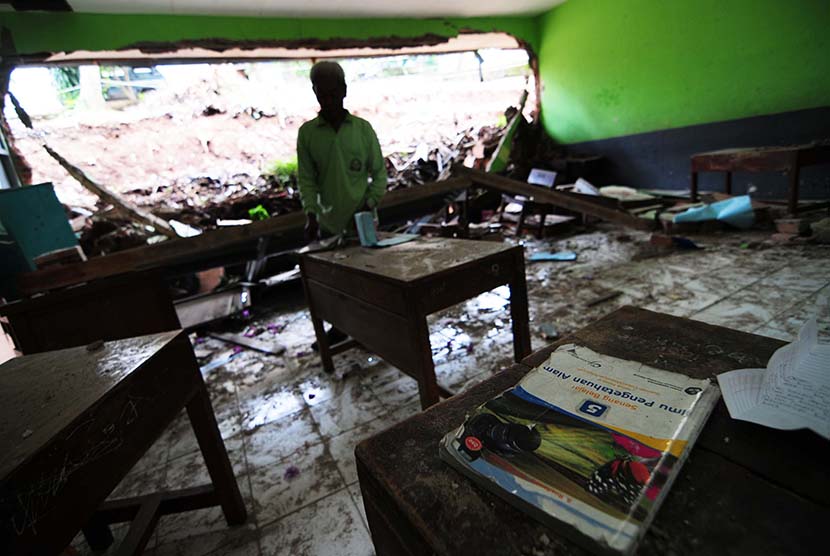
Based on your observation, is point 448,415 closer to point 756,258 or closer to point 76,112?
point 756,258

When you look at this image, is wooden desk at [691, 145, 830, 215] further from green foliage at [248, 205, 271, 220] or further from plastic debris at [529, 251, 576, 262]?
green foliage at [248, 205, 271, 220]

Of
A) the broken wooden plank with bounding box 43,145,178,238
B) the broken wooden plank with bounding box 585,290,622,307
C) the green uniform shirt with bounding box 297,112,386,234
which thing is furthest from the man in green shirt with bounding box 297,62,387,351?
the broken wooden plank with bounding box 43,145,178,238

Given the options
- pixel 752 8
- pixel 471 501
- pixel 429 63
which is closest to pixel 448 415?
pixel 471 501

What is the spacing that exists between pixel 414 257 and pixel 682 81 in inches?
227

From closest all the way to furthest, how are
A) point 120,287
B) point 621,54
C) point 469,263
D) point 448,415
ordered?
point 448,415 < point 469,263 < point 120,287 < point 621,54

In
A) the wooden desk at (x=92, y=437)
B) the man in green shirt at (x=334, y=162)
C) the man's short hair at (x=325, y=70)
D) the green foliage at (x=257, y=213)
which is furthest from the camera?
the green foliage at (x=257, y=213)

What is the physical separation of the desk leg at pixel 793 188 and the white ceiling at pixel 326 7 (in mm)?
4733

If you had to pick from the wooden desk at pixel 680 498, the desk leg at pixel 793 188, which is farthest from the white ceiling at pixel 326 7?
the wooden desk at pixel 680 498

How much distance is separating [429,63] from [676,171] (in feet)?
17.4

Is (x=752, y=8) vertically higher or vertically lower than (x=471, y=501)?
Result: higher

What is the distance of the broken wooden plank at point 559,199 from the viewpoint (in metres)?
4.69

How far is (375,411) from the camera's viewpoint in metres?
2.34

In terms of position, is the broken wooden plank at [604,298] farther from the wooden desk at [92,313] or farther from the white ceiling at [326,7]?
the white ceiling at [326,7]

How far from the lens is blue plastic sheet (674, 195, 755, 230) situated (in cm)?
441
